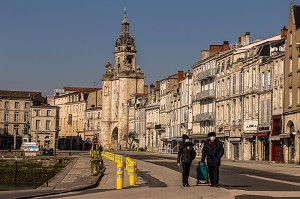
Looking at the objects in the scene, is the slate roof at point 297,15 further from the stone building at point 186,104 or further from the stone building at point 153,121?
the stone building at point 153,121

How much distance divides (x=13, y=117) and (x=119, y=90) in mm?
24883

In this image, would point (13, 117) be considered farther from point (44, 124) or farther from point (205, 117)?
point (205, 117)

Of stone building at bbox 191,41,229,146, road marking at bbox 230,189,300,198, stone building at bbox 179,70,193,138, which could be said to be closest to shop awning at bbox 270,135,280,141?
Result: stone building at bbox 191,41,229,146

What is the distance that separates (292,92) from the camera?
6366 cm

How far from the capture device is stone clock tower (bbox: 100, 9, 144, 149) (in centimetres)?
15600

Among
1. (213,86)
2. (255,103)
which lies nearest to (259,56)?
(255,103)

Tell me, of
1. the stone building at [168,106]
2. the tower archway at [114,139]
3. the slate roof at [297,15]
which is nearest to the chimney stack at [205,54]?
the stone building at [168,106]

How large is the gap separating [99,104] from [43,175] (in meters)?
117

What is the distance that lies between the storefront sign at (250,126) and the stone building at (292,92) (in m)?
8.55

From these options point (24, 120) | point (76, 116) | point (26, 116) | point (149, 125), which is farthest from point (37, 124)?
point (149, 125)

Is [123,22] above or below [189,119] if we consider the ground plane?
above

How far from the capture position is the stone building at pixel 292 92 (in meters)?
61.9

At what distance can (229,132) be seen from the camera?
3255 inches

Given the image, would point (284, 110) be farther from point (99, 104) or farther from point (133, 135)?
point (99, 104)
